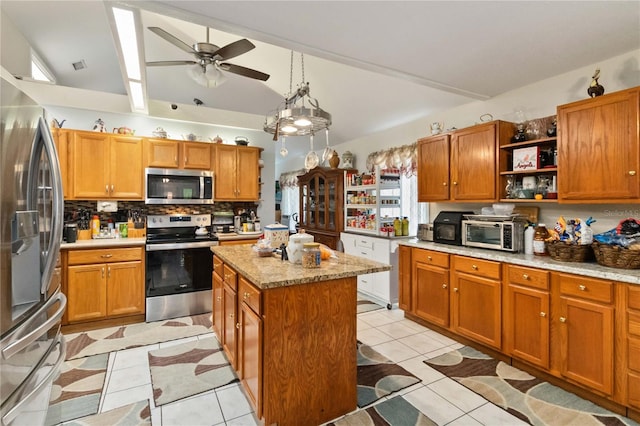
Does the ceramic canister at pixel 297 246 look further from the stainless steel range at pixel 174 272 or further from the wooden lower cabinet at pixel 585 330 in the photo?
the stainless steel range at pixel 174 272

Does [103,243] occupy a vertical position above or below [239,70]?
below

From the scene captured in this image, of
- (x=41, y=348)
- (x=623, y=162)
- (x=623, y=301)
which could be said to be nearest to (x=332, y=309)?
(x=41, y=348)

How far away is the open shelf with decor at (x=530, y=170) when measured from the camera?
276cm

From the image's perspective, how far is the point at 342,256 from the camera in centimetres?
255

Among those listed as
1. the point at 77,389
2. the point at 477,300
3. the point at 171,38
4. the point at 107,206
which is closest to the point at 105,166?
the point at 107,206

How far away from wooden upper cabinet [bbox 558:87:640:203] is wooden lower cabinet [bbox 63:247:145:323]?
4207 millimetres

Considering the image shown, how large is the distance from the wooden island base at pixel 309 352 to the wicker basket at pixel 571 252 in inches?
66.0

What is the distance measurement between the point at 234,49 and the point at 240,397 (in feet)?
8.88

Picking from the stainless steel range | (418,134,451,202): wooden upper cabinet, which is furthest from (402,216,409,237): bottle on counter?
the stainless steel range

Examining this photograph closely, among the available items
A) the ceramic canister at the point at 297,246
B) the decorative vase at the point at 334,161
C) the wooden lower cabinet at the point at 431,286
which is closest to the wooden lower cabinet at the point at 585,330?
the wooden lower cabinet at the point at 431,286

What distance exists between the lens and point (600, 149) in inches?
91.1

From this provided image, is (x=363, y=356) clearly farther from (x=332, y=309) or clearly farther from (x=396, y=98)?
(x=396, y=98)

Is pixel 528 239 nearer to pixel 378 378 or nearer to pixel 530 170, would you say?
pixel 530 170

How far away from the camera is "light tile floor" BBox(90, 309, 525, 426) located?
6.57 ft
